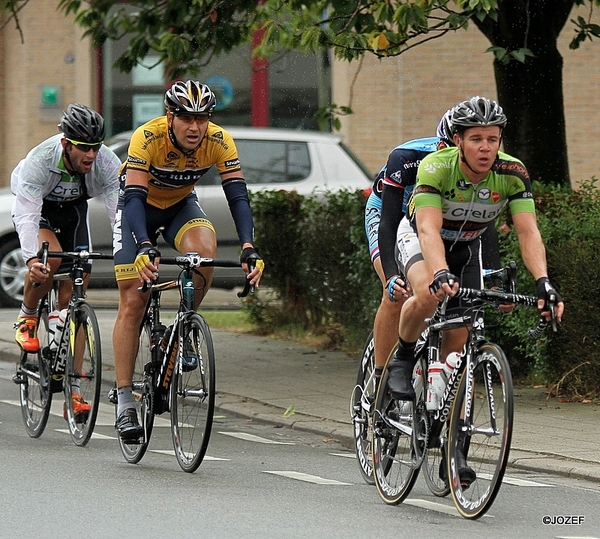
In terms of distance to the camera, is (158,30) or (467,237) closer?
(467,237)

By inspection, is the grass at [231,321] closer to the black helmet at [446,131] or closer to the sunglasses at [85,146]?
the sunglasses at [85,146]

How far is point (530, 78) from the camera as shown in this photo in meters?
11.7

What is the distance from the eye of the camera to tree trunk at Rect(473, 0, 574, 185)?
11719 millimetres

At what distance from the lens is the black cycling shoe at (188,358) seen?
7.57 meters

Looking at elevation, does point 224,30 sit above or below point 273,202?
above

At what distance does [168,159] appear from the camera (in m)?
7.88

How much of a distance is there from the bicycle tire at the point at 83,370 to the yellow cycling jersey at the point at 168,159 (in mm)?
987

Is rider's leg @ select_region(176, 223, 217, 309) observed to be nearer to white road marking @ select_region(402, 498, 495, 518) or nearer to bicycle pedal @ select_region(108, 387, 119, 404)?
bicycle pedal @ select_region(108, 387, 119, 404)

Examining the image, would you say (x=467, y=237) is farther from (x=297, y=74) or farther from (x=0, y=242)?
(x=297, y=74)

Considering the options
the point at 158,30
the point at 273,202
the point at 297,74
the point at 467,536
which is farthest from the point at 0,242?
the point at 467,536

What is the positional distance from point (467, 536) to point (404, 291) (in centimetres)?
Result: 131

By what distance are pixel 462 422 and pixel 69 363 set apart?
3313 mm

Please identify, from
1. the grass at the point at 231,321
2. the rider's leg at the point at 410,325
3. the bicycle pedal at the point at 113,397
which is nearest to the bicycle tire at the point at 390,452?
the rider's leg at the point at 410,325

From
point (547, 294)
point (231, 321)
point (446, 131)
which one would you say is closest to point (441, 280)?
point (547, 294)
